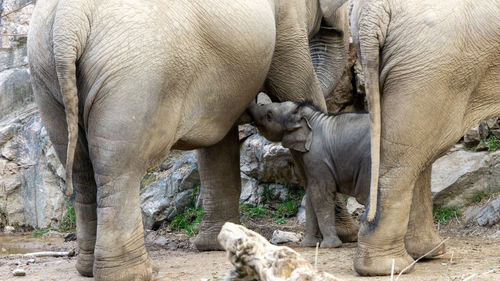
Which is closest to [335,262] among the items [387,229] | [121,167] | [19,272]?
[387,229]

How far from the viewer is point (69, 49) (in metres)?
4.46

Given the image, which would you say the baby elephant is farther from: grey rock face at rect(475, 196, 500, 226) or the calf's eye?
grey rock face at rect(475, 196, 500, 226)

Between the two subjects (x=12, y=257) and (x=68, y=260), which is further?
(x=12, y=257)

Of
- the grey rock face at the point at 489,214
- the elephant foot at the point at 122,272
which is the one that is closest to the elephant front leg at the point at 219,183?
the elephant foot at the point at 122,272

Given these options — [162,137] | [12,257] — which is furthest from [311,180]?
[12,257]

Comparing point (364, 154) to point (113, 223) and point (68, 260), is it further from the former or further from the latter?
point (68, 260)

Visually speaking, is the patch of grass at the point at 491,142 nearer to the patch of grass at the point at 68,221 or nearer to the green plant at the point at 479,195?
the green plant at the point at 479,195

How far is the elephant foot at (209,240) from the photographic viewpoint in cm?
641

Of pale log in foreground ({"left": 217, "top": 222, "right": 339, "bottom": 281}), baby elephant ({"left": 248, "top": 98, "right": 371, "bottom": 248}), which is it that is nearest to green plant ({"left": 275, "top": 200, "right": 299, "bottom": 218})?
baby elephant ({"left": 248, "top": 98, "right": 371, "bottom": 248})

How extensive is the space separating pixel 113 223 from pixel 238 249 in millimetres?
1538

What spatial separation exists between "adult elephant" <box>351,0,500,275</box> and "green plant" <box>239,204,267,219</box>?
3.32 m

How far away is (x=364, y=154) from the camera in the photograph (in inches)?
222

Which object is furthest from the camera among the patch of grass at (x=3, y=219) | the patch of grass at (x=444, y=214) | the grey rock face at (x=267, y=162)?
the patch of grass at (x=3, y=219)

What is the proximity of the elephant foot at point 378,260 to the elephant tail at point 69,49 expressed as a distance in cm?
177
